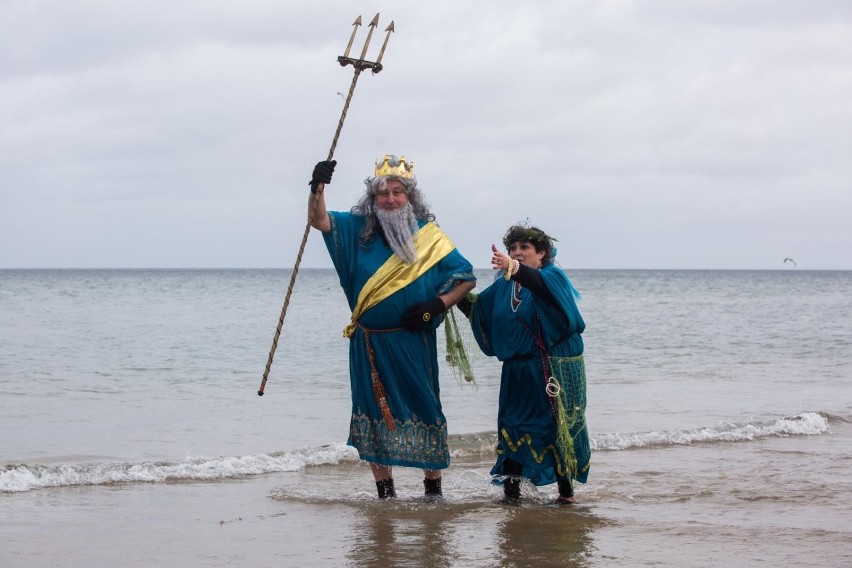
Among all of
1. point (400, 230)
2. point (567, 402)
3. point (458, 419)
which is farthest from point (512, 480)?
point (458, 419)

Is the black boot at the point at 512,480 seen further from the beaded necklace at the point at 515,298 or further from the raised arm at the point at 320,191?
the raised arm at the point at 320,191

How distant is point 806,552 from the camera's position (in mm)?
4637

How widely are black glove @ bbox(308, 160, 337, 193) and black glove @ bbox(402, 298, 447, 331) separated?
2.57ft

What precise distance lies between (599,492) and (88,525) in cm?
290

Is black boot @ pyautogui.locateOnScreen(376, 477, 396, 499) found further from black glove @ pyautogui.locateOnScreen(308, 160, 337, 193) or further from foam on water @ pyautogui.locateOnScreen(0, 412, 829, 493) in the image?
black glove @ pyautogui.locateOnScreen(308, 160, 337, 193)

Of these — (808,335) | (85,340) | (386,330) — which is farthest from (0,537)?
(808,335)

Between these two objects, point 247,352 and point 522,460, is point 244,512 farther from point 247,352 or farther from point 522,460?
point 247,352

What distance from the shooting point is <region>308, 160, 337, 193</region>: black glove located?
5336 mm

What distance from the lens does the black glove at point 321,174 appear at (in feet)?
17.5

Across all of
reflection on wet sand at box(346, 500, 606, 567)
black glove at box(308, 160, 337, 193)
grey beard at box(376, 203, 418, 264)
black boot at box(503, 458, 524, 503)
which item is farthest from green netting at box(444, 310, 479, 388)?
black glove at box(308, 160, 337, 193)

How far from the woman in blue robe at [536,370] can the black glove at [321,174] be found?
3.46ft

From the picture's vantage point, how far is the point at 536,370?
18.8ft

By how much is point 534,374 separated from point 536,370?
0.08ft

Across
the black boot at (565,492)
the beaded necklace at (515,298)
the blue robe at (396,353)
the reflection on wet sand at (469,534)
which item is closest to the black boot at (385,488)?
the reflection on wet sand at (469,534)
